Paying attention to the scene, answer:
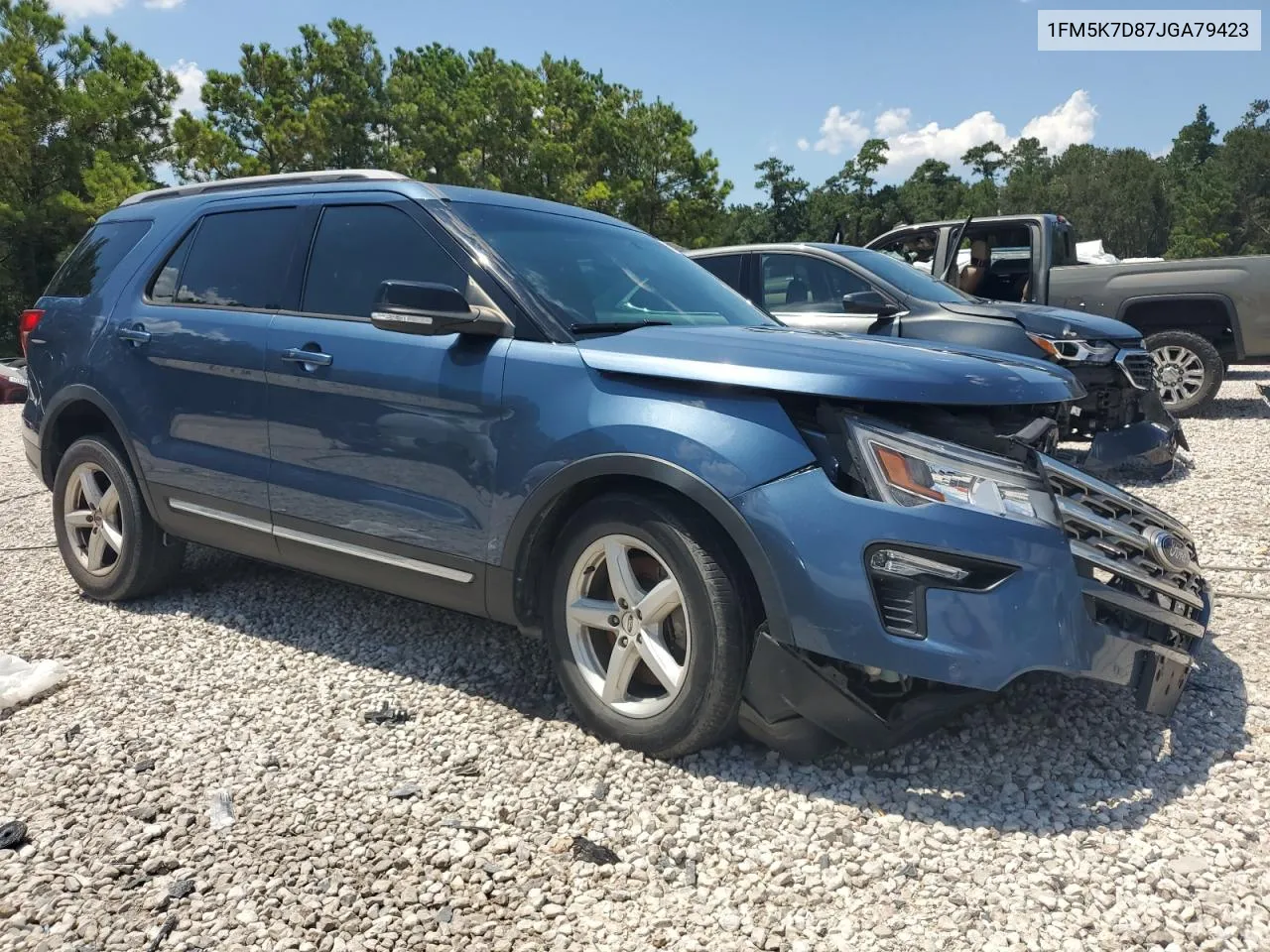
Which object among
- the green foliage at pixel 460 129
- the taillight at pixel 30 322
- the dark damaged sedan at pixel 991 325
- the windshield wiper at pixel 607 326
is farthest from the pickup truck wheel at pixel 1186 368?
the green foliage at pixel 460 129

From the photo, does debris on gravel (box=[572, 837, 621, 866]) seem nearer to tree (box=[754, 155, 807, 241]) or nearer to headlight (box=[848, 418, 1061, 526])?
A: headlight (box=[848, 418, 1061, 526])

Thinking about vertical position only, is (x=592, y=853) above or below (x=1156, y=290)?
below

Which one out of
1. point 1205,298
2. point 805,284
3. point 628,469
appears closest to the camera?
point 628,469

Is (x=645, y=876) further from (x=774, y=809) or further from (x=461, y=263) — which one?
(x=461, y=263)

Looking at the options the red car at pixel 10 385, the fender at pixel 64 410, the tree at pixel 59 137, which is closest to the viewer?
the fender at pixel 64 410

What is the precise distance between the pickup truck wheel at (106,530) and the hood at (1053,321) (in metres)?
5.64

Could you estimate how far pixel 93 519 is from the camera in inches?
184

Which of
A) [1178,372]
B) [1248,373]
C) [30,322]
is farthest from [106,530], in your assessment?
[1248,373]

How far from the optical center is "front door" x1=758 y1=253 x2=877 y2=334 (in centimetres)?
767

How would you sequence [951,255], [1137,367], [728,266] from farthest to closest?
[951,255], [728,266], [1137,367]

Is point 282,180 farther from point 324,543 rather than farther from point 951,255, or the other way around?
point 951,255

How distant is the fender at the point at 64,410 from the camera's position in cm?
437

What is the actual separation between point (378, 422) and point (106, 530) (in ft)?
6.88

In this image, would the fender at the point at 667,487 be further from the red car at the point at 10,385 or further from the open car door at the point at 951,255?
the red car at the point at 10,385
